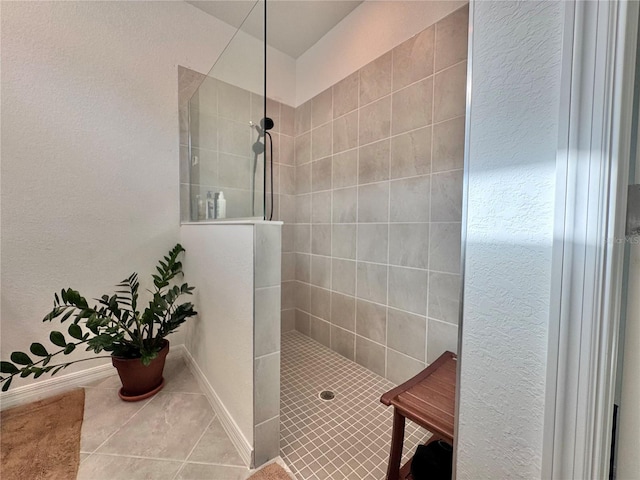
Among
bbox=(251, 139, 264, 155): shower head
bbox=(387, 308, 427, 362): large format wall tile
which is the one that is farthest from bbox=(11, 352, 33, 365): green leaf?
bbox=(387, 308, 427, 362): large format wall tile

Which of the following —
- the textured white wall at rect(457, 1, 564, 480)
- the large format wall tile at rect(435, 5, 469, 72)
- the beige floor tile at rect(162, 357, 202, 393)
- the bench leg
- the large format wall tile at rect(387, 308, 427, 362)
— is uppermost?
the large format wall tile at rect(435, 5, 469, 72)

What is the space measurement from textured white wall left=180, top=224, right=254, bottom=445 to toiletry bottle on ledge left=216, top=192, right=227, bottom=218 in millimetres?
137

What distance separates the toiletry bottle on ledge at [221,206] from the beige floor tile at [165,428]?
101 cm

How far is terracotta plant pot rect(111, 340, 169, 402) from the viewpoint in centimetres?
134

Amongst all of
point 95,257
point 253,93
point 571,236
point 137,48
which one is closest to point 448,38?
point 253,93

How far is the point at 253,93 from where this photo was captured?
54.3 inches

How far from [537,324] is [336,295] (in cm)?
155

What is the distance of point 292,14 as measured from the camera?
1.84m

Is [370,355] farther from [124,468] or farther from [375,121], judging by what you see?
[375,121]

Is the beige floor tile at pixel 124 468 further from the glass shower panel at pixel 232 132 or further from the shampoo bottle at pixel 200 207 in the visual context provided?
the shampoo bottle at pixel 200 207

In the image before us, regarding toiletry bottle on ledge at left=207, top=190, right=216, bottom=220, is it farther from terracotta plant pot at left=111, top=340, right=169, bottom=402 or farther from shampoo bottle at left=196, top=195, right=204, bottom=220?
terracotta plant pot at left=111, top=340, right=169, bottom=402

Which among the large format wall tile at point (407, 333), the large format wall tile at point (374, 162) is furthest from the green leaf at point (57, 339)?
the large format wall tile at point (374, 162)

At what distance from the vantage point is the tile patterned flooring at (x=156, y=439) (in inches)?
38.5

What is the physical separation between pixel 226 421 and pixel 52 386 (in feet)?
3.51
